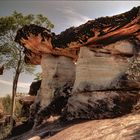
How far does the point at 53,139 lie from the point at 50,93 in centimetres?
720

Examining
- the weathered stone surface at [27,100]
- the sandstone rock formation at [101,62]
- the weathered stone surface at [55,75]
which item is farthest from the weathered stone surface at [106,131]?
the weathered stone surface at [27,100]

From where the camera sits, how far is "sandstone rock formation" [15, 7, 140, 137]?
14.9 meters

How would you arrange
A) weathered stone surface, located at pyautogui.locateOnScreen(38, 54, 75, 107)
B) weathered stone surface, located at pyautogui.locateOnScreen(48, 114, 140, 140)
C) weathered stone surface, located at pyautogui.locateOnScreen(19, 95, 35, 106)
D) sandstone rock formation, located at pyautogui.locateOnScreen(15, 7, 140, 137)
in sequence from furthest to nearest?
weathered stone surface, located at pyautogui.locateOnScreen(19, 95, 35, 106) < weathered stone surface, located at pyautogui.locateOnScreen(38, 54, 75, 107) < sandstone rock formation, located at pyautogui.locateOnScreen(15, 7, 140, 137) < weathered stone surface, located at pyautogui.locateOnScreen(48, 114, 140, 140)

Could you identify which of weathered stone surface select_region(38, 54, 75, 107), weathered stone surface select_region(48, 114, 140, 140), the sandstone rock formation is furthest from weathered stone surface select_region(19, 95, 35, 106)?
weathered stone surface select_region(48, 114, 140, 140)

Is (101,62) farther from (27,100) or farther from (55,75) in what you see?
(27,100)

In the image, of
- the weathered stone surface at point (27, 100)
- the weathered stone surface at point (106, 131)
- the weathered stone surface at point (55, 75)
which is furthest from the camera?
the weathered stone surface at point (27, 100)

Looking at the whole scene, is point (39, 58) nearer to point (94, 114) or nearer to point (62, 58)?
point (62, 58)

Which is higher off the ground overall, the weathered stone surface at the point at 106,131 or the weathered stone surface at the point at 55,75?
the weathered stone surface at the point at 55,75

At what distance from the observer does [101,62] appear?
16.2m

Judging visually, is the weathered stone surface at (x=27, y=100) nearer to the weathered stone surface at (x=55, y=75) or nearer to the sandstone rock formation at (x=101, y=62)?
the weathered stone surface at (x=55, y=75)

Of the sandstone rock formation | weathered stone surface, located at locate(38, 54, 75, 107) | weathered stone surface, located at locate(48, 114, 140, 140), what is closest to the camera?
weathered stone surface, located at locate(48, 114, 140, 140)

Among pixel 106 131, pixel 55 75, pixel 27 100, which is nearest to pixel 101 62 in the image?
pixel 55 75

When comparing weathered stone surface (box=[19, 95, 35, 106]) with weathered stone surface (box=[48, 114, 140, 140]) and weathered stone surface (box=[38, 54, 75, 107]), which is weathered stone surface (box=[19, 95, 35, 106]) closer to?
weathered stone surface (box=[38, 54, 75, 107])

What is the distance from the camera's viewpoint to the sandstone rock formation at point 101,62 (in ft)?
48.8
